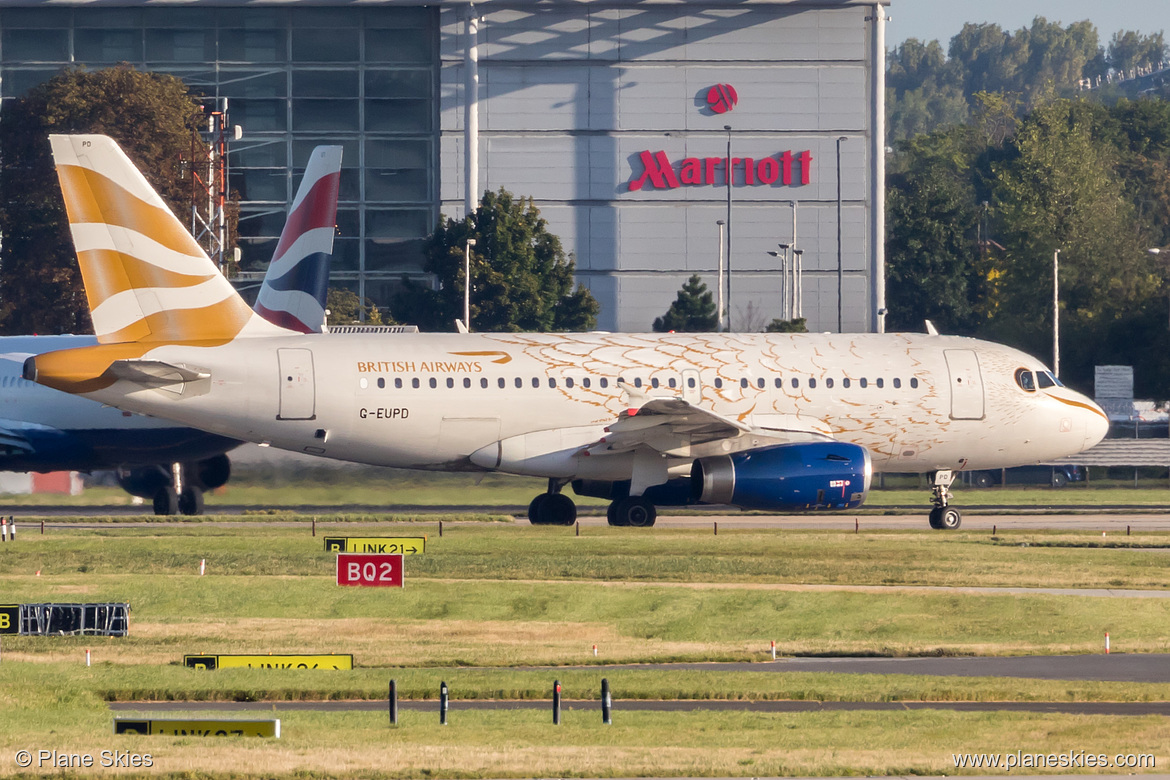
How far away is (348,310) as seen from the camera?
295 ft

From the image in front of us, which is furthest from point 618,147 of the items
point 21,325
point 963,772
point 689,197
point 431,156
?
point 963,772

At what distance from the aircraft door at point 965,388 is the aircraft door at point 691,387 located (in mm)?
6108

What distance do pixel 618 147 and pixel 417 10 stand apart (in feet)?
46.4

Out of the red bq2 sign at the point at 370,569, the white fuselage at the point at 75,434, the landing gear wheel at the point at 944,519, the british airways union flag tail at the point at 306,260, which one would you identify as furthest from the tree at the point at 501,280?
the red bq2 sign at the point at 370,569

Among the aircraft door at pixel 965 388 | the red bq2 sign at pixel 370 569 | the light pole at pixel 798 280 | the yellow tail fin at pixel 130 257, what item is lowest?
the red bq2 sign at pixel 370 569

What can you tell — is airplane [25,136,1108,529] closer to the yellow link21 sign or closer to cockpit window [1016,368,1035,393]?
cockpit window [1016,368,1035,393]

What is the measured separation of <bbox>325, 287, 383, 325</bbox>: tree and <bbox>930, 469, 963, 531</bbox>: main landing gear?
48282mm

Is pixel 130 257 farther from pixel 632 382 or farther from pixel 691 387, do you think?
pixel 691 387

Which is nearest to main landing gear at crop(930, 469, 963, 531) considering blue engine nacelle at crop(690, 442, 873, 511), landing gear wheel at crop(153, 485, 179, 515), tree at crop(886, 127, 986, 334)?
blue engine nacelle at crop(690, 442, 873, 511)

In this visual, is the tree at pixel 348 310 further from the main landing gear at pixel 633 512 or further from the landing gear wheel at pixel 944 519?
the landing gear wheel at pixel 944 519

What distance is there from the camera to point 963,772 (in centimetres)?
1520

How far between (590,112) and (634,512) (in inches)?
2409

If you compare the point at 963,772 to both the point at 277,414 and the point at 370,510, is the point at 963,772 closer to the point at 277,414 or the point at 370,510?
the point at 277,414

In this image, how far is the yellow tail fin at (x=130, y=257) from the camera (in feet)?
116
